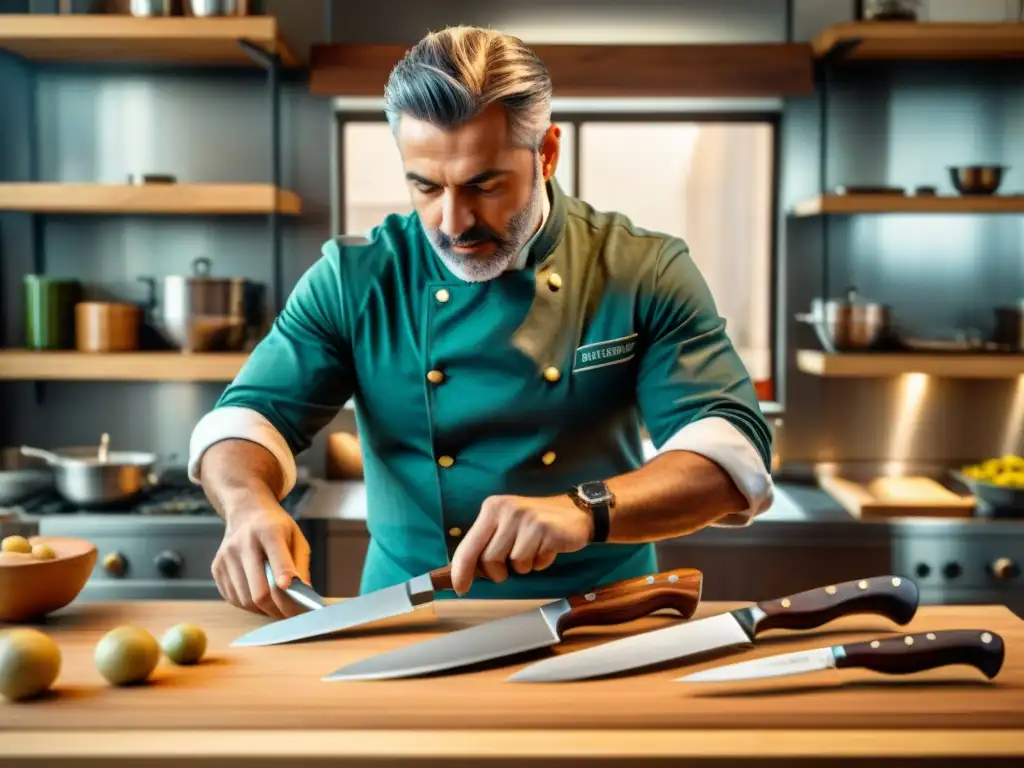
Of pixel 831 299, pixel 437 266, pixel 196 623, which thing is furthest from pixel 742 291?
pixel 196 623

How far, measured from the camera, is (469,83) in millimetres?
1569

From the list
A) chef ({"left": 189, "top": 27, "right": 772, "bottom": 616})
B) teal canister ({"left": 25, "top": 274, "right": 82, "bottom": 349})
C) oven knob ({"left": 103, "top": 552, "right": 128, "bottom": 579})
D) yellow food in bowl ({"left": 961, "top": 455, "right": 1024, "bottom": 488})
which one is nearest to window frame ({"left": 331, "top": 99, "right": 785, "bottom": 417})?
yellow food in bowl ({"left": 961, "top": 455, "right": 1024, "bottom": 488})

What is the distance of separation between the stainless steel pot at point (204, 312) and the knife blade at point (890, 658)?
90.6 inches

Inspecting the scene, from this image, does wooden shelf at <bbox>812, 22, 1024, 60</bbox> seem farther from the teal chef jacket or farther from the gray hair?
Result: the gray hair

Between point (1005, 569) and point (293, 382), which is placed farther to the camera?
point (1005, 569)

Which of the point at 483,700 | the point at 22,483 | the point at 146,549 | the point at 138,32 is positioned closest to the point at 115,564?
the point at 146,549

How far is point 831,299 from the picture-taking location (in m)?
3.57

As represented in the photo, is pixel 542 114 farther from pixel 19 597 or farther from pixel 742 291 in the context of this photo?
pixel 742 291

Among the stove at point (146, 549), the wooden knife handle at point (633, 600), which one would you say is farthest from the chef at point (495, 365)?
the stove at point (146, 549)

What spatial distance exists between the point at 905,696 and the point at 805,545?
1.82 metres

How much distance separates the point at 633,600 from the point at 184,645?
55cm

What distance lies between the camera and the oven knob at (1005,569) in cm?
296

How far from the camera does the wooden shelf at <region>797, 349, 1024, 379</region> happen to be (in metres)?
3.26

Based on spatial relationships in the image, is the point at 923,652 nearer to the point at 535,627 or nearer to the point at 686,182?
the point at 535,627
